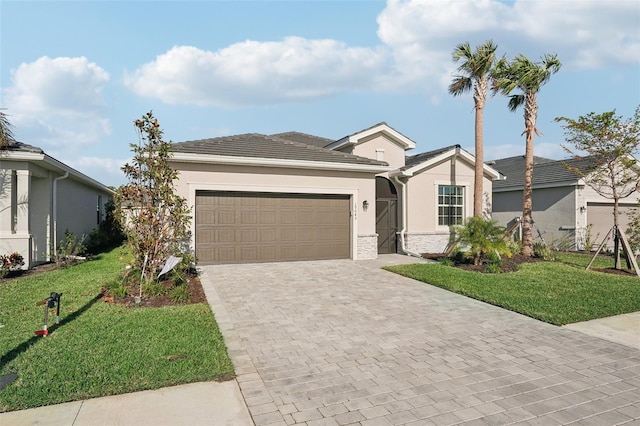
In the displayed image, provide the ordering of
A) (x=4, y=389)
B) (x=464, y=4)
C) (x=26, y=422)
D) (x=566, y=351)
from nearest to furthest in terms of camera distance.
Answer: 1. (x=26, y=422)
2. (x=4, y=389)
3. (x=566, y=351)
4. (x=464, y=4)

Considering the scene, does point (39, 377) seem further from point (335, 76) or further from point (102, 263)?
point (335, 76)

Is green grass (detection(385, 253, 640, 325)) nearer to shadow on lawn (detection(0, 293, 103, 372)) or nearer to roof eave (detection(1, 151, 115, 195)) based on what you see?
shadow on lawn (detection(0, 293, 103, 372))

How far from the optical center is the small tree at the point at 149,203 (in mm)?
7977

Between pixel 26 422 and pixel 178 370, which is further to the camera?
pixel 178 370

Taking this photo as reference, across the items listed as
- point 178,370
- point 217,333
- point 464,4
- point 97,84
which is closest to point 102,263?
point 97,84

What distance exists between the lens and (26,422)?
318cm

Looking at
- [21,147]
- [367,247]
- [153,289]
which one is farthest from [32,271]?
[367,247]

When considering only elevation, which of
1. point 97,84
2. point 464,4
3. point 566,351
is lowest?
point 566,351

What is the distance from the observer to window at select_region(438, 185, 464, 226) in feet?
52.7

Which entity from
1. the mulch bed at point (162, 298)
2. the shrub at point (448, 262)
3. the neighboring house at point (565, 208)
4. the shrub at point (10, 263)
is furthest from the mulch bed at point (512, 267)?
the shrub at point (10, 263)

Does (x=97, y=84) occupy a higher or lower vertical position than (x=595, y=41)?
lower

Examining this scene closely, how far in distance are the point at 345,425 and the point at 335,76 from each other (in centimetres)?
1297

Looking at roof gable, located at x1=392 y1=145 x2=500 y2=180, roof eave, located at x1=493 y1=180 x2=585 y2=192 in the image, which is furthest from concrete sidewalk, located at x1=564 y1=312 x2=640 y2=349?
roof eave, located at x1=493 y1=180 x2=585 y2=192

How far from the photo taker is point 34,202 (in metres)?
12.2
